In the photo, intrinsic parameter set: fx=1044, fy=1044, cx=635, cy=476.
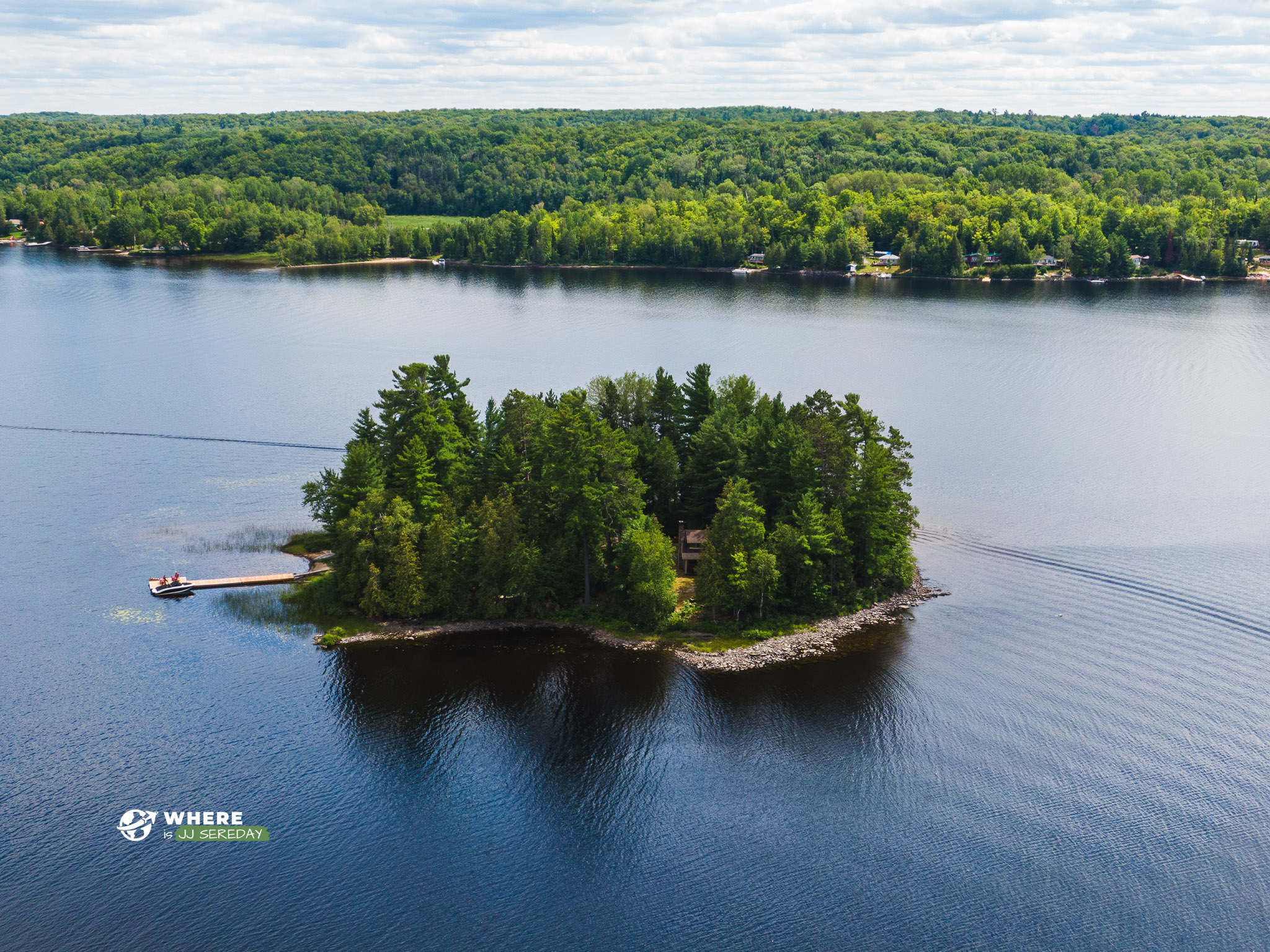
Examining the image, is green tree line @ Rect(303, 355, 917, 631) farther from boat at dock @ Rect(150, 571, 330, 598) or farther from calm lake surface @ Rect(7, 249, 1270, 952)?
calm lake surface @ Rect(7, 249, 1270, 952)

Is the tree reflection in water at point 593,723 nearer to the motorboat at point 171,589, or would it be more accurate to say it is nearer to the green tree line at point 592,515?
the green tree line at point 592,515

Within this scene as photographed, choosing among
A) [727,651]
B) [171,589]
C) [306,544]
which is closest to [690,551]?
[727,651]

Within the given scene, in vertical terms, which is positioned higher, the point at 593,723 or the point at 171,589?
the point at 171,589

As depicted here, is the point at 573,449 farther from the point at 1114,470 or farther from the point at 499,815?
the point at 1114,470

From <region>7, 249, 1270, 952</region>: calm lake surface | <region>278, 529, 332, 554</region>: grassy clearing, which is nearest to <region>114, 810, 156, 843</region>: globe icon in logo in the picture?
<region>7, 249, 1270, 952</region>: calm lake surface

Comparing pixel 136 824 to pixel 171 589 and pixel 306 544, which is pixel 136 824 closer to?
pixel 171 589
